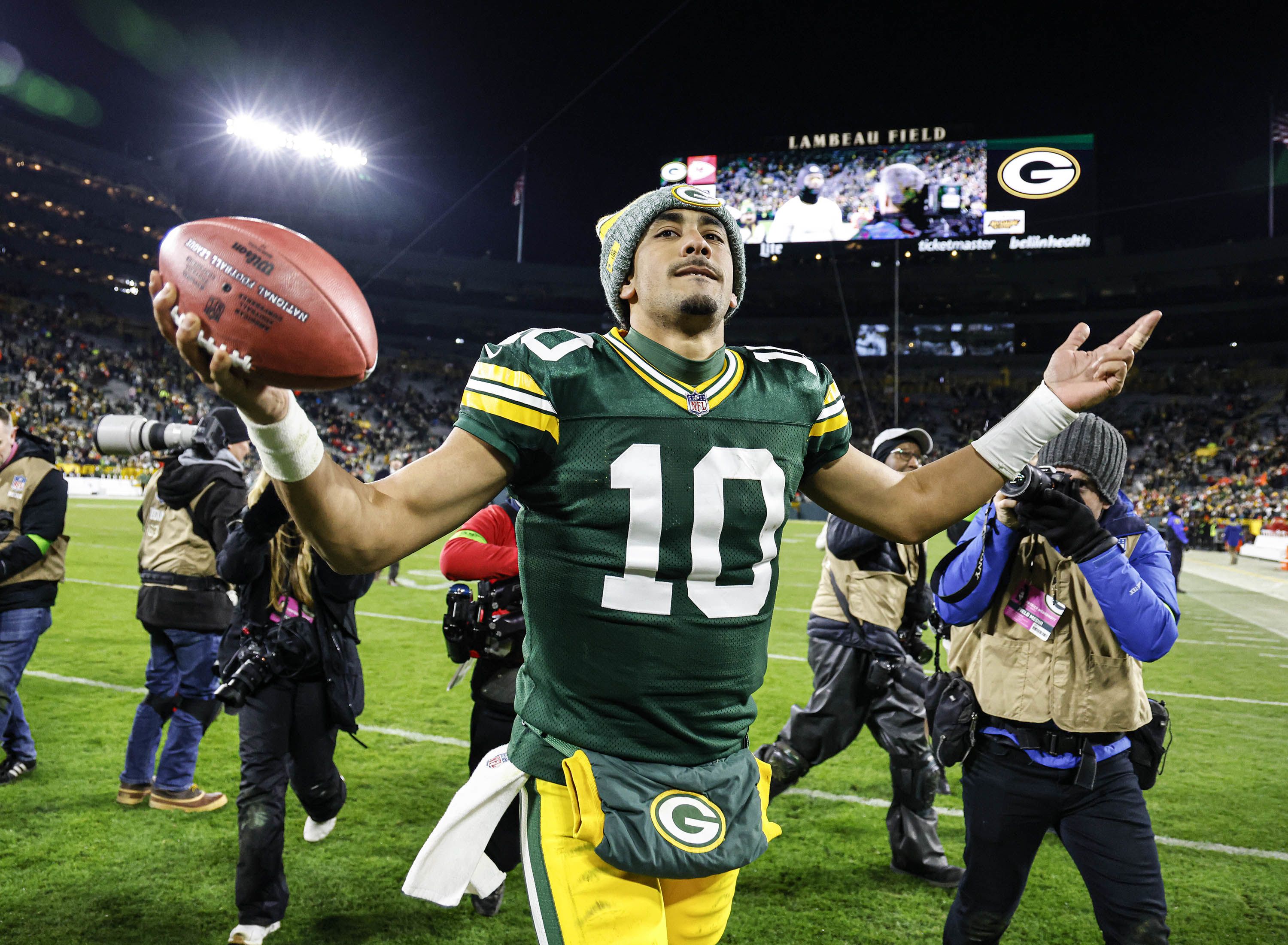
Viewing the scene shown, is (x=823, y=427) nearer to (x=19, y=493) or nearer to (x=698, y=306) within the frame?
(x=698, y=306)

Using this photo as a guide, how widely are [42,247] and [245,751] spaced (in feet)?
167

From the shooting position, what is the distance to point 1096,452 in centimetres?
278

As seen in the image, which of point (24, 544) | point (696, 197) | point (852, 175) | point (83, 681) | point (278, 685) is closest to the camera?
point (696, 197)

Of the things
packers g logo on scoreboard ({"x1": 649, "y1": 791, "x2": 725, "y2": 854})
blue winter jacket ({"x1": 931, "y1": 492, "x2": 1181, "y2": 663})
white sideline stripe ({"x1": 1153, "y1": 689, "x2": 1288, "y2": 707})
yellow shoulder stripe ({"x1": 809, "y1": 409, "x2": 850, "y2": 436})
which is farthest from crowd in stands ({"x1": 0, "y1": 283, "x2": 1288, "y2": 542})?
packers g logo on scoreboard ({"x1": 649, "y1": 791, "x2": 725, "y2": 854})

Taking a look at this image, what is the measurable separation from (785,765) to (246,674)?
2642 mm

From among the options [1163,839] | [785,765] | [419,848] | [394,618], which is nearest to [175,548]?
[419,848]

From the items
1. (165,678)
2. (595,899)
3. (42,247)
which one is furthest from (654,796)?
(42,247)

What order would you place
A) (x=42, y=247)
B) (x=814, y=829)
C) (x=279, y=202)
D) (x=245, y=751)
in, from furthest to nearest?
(x=279, y=202) < (x=42, y=247) < (x=814, y=829) < (x=245, y=751)

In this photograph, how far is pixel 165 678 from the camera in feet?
16.1

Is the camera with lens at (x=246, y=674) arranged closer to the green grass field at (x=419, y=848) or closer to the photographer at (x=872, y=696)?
the green grass field at (x=419, y=848)

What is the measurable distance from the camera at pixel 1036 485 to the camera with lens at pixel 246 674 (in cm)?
286

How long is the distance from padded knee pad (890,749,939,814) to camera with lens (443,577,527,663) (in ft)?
6.95

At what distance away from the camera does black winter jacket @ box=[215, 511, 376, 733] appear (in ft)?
12.0

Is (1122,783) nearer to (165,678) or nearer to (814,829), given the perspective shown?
(814,829)
